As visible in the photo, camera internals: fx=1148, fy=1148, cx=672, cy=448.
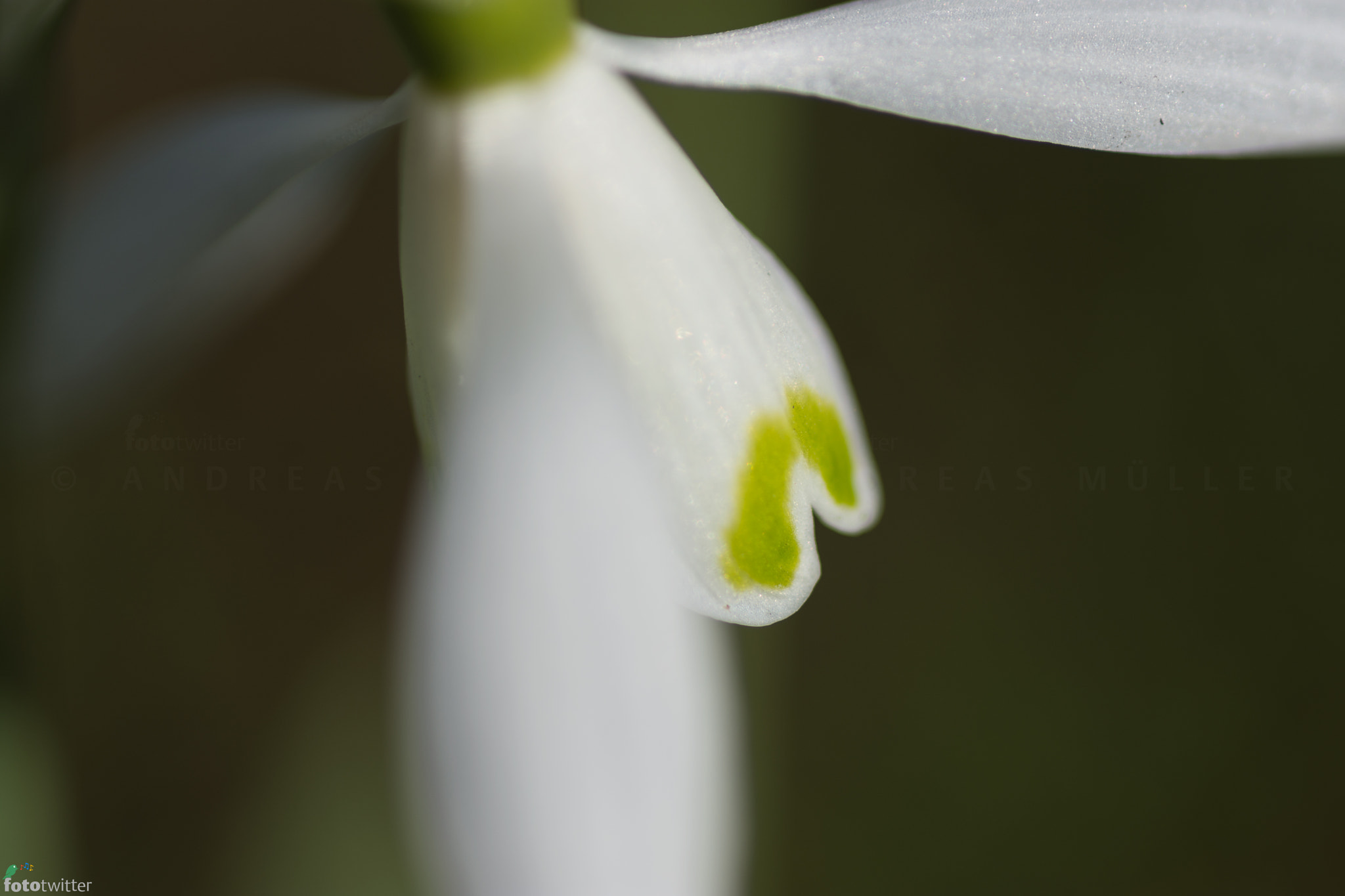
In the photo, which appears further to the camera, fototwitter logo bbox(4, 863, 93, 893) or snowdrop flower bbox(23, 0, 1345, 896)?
fototwitter logo bbox(4, 863, 93, 893)

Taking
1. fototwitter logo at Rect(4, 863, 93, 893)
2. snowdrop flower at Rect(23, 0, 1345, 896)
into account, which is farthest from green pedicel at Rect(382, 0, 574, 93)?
fototwitter logo at Rect(4, 863, 93, 893)

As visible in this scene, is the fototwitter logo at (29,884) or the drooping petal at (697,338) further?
the fototwitter logo at (29,884)

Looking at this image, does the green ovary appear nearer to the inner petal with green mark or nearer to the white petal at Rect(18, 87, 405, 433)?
the inner petal with green mark

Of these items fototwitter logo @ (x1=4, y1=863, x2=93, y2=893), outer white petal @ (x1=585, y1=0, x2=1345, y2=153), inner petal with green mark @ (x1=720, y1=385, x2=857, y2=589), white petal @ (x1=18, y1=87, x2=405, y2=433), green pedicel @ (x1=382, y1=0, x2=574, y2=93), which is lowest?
fototwitter logo @ (x1=4, y1=863, x2=93, y2=893)

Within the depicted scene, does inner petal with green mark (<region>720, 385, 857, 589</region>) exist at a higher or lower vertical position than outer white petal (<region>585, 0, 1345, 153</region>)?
lower

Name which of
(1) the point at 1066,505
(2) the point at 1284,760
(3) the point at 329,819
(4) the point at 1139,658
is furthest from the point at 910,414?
(3) the point at 329,819

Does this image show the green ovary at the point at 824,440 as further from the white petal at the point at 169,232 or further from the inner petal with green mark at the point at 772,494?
the white petal at the point at 169,232

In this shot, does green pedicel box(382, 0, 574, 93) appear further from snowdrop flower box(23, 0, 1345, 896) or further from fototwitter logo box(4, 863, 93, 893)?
fototwitter logo box(4, 863, 93, 893)

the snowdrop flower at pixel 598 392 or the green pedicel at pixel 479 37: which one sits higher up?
the green pedicel at pixel 479 37

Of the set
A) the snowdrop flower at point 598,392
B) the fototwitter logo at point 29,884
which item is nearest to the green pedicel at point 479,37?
the snowdrop flower at point 598,392

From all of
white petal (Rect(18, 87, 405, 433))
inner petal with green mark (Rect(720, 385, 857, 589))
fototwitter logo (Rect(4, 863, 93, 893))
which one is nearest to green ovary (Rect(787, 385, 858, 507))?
inner petal with green mark (Rect(720, 385, 857, 589))
